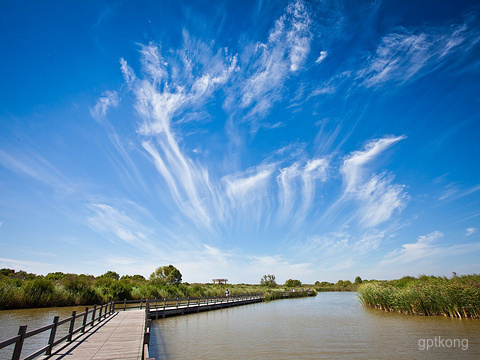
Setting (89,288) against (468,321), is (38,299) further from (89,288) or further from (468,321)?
(468,321)

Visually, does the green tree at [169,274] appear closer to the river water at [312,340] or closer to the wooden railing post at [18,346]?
the river water at [312,340]

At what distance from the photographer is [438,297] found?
802 inches

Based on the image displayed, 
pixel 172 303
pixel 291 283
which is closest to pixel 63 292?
pixel 172 303

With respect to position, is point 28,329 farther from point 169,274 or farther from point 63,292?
point 169,274

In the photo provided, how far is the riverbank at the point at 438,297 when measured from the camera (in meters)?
18.6

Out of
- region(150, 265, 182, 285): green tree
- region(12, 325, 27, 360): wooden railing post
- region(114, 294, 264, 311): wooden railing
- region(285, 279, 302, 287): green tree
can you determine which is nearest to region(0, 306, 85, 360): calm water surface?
region(12, 325, 27, 360): wooden railing post

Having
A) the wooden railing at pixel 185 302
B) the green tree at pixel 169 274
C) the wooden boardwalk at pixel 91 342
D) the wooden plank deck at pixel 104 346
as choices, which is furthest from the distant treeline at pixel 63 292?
the green tree at pixel 169 274

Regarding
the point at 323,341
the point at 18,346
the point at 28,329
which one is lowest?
the point at 323,341

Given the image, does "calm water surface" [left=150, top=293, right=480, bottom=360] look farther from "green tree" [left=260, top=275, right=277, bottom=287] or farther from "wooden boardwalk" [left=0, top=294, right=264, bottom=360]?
"green tree" [left=260, top=275, right=277, bottom=287]

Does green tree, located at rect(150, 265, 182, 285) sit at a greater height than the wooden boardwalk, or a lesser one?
greater

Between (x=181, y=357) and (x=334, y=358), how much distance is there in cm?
626

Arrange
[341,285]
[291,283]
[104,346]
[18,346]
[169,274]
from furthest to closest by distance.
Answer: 1. [341,285]
2. [291,283]
3. [169,274]
4. [104,346]
5. [18,346]

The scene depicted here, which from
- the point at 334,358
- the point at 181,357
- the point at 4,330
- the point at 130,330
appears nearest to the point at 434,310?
the point at 334,358

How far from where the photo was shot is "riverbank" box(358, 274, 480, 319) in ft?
61.1
